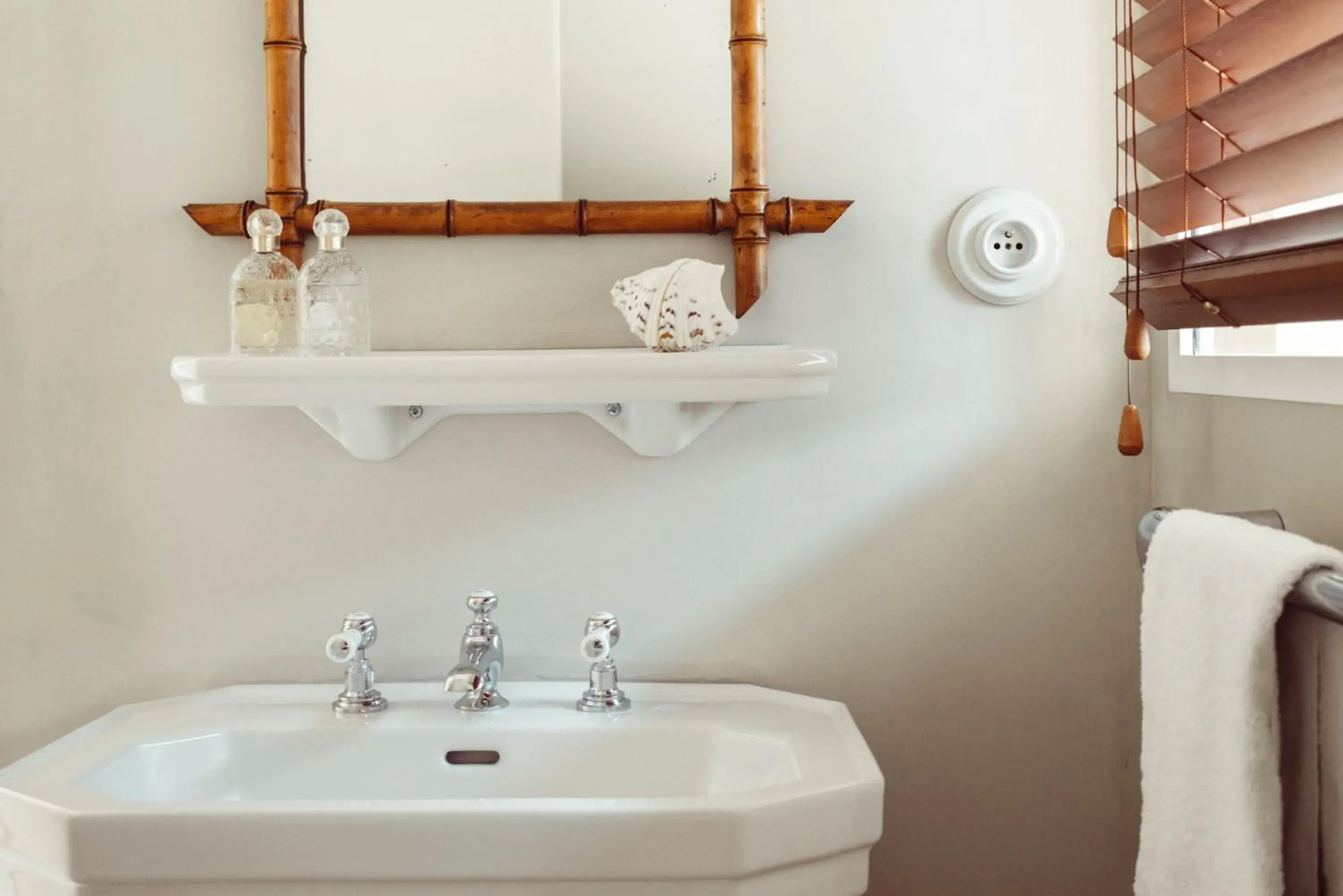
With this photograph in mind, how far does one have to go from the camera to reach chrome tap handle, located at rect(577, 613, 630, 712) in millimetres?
1082

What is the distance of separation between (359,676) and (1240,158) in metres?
0.91

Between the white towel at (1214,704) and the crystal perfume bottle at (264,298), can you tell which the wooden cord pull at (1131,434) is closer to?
the white towel at (1214,704)

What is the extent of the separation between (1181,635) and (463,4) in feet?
2.91

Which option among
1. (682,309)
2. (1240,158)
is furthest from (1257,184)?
(682,309)

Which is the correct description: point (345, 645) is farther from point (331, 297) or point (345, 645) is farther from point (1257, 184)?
point (1257, 184)

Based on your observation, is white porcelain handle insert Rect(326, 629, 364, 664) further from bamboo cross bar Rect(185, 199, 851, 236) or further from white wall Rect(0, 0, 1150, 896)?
bamboo cross bar Rect(185, 199, 851, 236)

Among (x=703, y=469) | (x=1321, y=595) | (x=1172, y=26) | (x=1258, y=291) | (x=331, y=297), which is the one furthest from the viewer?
(x=703, y=469)

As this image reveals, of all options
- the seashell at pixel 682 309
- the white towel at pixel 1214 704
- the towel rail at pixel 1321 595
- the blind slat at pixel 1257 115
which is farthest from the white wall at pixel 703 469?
the towel rail at pixel 1321 595

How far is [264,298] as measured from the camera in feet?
3.46

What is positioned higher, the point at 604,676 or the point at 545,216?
the point at 545,216

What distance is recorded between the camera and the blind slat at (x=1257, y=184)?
0.74 metres

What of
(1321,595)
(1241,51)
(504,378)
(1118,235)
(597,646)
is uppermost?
(1241,51)

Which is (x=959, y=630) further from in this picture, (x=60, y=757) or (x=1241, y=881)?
(x=60, y=757)

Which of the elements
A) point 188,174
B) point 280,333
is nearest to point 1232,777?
point 280,333
